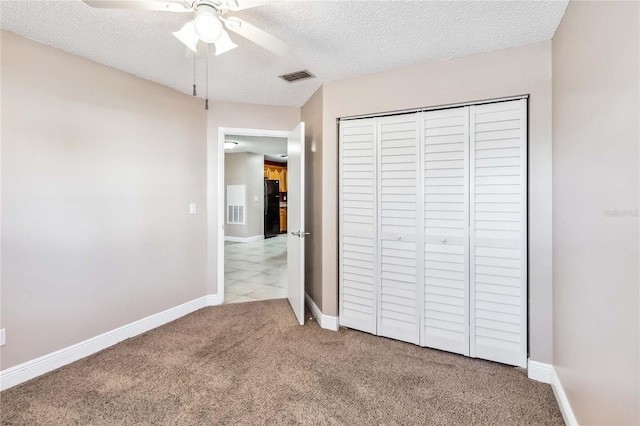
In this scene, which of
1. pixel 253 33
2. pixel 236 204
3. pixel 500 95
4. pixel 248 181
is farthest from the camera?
pixel 236 204

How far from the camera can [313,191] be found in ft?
10.2

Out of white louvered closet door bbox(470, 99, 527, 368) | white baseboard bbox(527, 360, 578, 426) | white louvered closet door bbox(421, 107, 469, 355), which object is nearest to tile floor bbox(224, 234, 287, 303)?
white louvered closet door bbox(421, 107, 469, 355)

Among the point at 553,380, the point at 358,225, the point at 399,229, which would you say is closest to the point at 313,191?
the point at 358,225

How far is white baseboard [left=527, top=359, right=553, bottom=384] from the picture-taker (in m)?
1.96

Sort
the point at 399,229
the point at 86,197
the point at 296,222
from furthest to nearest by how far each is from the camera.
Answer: the point at 296,222 < the point at 399,229 < the point at 86,197

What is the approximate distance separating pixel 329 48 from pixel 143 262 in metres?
2.40

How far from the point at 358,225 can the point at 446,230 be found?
72 cm

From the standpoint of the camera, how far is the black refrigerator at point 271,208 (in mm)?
8625

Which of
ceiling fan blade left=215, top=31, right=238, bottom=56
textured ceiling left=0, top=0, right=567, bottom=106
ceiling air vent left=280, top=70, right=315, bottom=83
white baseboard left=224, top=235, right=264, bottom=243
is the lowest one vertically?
white baseboard left=224, top=235, right=264, bottom=243

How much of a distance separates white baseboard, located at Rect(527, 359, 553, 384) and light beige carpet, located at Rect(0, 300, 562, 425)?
0.05 metres

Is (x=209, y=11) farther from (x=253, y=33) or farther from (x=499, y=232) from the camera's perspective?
(x=499, y=232)

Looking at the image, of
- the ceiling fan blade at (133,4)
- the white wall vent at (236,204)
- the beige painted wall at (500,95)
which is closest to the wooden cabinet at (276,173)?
the white wall vent at (236,204)

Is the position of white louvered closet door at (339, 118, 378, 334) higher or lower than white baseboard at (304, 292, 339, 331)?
higher

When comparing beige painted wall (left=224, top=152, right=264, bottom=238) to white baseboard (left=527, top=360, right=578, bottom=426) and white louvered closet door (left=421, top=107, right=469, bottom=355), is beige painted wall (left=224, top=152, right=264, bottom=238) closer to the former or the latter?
white louvered closet door (left=421, top=107, right=469, bottom=355)
